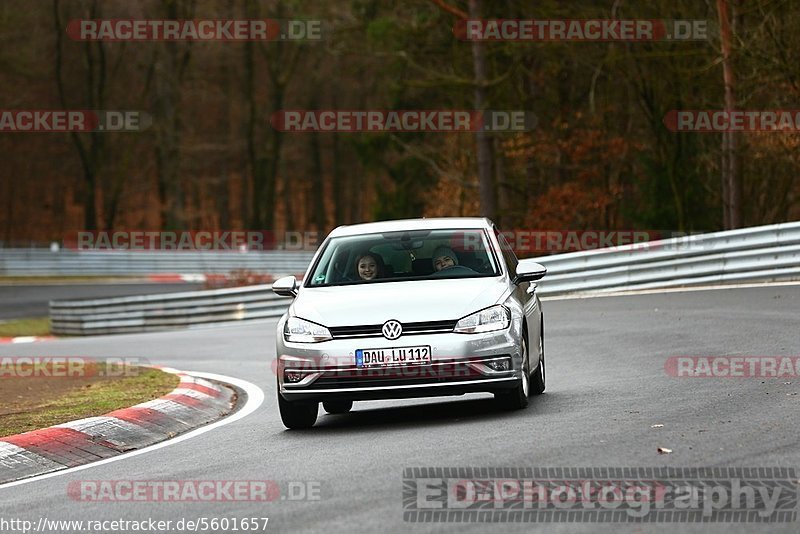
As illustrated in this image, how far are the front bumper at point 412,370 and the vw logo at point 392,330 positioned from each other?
39 millimetres

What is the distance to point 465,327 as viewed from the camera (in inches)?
394

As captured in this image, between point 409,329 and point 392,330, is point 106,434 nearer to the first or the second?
point 392,330

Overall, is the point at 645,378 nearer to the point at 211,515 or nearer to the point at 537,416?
the point at 537,416

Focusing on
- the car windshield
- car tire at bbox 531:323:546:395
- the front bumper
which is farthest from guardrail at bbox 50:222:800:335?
the front bumper

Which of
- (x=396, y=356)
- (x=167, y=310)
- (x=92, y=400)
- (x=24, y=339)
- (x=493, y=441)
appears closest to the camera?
(x=493, y=441)

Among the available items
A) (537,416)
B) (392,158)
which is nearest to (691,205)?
(392,158)

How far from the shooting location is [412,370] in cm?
986

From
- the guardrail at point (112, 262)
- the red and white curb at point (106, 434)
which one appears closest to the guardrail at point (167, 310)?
the red and white curb at point (106, 434)

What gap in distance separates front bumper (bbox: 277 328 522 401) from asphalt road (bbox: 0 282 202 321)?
96.2 ft

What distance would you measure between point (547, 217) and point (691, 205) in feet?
A: 14.6

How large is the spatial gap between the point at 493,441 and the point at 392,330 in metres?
1.42

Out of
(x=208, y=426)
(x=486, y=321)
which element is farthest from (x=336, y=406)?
(x=486, y=321)

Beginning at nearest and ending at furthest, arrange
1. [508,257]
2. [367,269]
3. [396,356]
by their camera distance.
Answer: [396,356]
[367,269]
[508,257]

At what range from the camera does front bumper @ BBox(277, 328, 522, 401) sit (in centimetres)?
988
